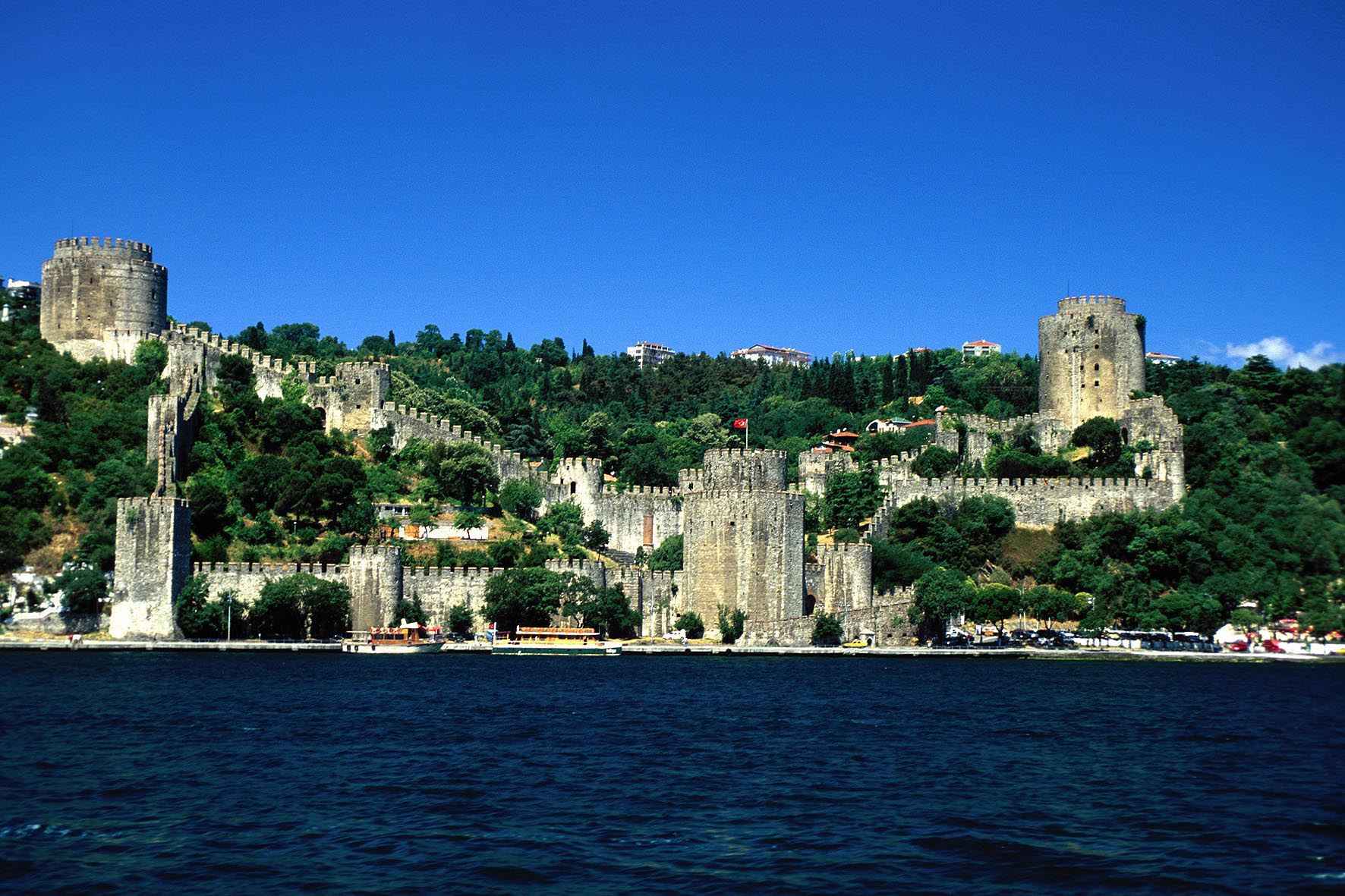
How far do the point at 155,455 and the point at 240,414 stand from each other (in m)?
4.97

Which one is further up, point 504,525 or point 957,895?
point 504,525

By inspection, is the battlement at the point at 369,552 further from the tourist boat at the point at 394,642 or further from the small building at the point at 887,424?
the small building at the point at 887,424

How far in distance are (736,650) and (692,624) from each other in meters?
1.82

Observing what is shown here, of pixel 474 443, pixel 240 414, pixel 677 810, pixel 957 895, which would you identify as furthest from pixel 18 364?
pixel 957 895

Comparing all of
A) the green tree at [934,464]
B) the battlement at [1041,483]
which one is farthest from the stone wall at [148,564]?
the green tree at [934,464]

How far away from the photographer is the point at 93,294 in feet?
178

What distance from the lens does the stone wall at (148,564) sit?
4072cm

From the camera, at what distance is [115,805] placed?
65.0 ft

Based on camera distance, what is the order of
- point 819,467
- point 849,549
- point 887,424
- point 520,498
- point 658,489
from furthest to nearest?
point 887,424
point 819,467
point 658,489
point 520,498
point 849,549

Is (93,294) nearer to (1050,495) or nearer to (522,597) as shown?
(522,597)

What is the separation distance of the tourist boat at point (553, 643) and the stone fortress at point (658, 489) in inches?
65.0

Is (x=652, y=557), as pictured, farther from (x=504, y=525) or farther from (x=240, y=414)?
(x=240, y=414)

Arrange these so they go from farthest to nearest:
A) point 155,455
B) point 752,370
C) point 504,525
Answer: point 752,370
point 504,525
point 155,455

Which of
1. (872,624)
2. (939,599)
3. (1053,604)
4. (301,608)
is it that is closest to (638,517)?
(872,624)
